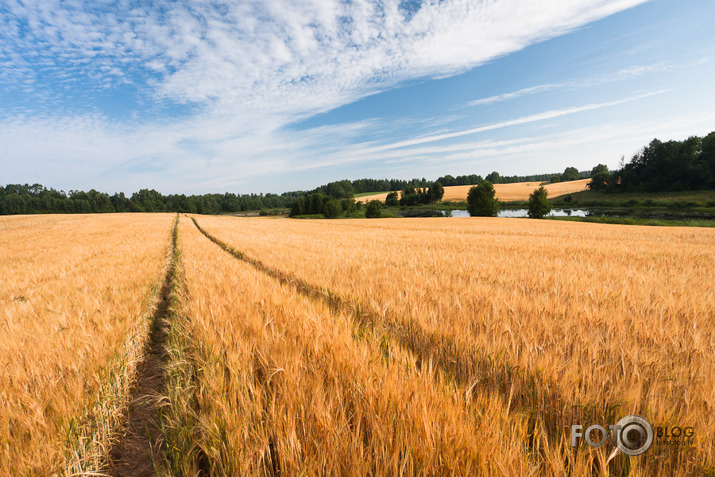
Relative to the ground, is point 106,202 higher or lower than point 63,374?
higher

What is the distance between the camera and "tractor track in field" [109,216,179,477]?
160 centimetres

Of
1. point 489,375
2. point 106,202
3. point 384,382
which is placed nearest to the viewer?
point 384,382

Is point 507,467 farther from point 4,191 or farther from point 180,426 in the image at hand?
point 4,191

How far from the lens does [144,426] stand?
2.02 m

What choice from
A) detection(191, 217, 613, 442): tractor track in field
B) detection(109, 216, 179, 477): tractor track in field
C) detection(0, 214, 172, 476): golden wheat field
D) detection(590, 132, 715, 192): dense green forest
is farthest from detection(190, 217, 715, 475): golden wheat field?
detection(590, 132, 715, 192): dense green forest

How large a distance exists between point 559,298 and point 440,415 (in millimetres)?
2833

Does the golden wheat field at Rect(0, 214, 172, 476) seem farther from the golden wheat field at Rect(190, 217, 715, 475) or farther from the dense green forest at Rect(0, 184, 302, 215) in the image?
the dense green forest at Rect(0, 184, 302, 215)

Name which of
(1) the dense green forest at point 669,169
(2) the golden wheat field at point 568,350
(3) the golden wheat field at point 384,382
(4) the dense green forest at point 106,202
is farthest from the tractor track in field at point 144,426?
(4) the dense green forest at point 106,202

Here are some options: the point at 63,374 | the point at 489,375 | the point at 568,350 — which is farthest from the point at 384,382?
the point at 63,374

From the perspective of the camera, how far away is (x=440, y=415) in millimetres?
1241

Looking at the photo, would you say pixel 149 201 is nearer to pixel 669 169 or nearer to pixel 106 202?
pixel 106 202

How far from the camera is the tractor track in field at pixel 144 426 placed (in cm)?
160

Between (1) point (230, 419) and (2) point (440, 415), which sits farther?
(1) point (230, 419)

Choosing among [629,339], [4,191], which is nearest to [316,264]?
[629,339]
